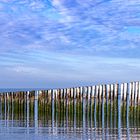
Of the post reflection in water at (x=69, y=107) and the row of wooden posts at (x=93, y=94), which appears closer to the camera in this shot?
the post reflection in water at (x=69, y=107)

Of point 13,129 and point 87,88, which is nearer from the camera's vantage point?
point 13,129

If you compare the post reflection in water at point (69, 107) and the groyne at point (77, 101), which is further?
the groyne at point (77, 101)

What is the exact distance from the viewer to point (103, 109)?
3812 cm

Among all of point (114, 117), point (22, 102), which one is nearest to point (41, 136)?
point (114, 117)

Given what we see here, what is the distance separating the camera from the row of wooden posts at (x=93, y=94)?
130 feet

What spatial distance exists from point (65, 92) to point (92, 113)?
375 centimetres

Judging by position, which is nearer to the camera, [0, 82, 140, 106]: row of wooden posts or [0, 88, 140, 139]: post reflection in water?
[0, 88, 140, 139]: post reflection in water

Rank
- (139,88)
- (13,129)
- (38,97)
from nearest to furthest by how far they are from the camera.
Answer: (13,129), (139,88), (38,97)

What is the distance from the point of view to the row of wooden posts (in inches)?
1563

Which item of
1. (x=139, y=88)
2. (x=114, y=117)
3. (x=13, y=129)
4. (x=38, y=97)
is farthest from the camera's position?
(x=38, y=97)

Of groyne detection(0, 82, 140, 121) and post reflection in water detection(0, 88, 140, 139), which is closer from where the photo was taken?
post reflection in water detection(0, 88, 140, 139)

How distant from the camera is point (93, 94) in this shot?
41000 millimetres

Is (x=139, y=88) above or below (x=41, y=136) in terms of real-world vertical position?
above

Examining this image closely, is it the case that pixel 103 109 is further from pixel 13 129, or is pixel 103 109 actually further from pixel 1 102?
pixel 13 129
